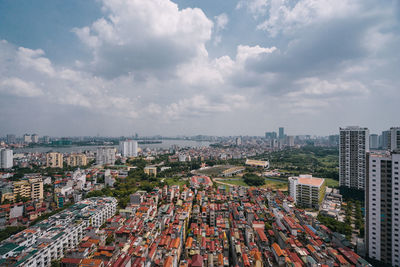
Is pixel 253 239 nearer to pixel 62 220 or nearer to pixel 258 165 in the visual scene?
pixel 62 220

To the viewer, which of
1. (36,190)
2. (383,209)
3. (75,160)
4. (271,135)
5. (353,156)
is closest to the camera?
(383,209)

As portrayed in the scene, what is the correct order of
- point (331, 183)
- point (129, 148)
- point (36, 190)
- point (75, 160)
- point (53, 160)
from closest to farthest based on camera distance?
point (36, 190), point (331, 183), point (53, 160), point (75, 160), point (129, 148)

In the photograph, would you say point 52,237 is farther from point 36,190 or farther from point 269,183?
point 269,183

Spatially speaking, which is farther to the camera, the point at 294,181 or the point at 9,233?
the point at 294,181

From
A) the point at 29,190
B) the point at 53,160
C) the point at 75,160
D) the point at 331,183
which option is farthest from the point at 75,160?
the point at 331,183

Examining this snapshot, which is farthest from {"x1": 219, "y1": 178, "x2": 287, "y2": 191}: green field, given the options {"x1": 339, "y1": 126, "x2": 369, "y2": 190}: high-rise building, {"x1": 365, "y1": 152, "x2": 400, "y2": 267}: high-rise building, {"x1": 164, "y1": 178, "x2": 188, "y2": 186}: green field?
{"x1": 365, "y1": 152, "x2": 400, "y2": 267}: high-rise building

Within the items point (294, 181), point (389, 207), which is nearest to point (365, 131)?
point (294, 181)
